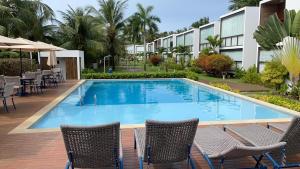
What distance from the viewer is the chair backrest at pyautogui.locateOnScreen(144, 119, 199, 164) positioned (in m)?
3.80

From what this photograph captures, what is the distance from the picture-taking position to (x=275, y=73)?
49.4 ft

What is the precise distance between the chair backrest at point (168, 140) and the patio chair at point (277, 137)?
1338 millimetres

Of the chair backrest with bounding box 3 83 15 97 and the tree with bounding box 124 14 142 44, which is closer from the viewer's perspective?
the chair backrest with bounding box 3 83 15 97

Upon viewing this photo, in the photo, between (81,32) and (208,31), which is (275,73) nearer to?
(208,31)

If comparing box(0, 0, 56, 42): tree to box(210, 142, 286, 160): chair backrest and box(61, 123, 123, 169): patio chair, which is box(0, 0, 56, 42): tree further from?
box(210, 142, 286, 160): chair backrest

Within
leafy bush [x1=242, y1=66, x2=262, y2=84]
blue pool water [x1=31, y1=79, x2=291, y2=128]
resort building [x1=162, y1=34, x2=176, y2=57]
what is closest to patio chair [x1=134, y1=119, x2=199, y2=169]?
blue pool water [x1=31, y1=79, x2=291, y2=128]

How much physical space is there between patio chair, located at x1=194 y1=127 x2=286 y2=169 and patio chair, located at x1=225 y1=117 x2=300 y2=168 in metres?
0.24

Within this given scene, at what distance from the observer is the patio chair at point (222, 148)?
11.5 ft

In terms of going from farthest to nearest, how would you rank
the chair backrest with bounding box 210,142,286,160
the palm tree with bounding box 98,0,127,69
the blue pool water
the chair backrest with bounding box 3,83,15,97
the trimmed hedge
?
1. the palm tree with bounding box 98,0,127,69
2. the trimmed hedge
3. the blue pool water
4. the chair backrest with bounding box 3,83,15,97
5. the chair backrest with bounding box 210,142,286,160

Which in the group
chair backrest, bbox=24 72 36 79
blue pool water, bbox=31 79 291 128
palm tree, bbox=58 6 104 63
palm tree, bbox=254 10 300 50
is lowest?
blue pool water, bbox=31 79 291 128

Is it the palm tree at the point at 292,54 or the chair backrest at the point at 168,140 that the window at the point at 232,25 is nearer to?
the palm tree at the point at 292,54

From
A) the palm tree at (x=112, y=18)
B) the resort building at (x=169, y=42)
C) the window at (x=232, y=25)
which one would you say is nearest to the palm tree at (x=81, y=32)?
the palm tree at (x=112, y=18)

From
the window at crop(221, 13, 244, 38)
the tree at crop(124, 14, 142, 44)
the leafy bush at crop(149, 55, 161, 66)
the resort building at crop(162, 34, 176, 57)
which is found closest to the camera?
the window at crop(221, 13, 244, 38)

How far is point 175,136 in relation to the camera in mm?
3922
